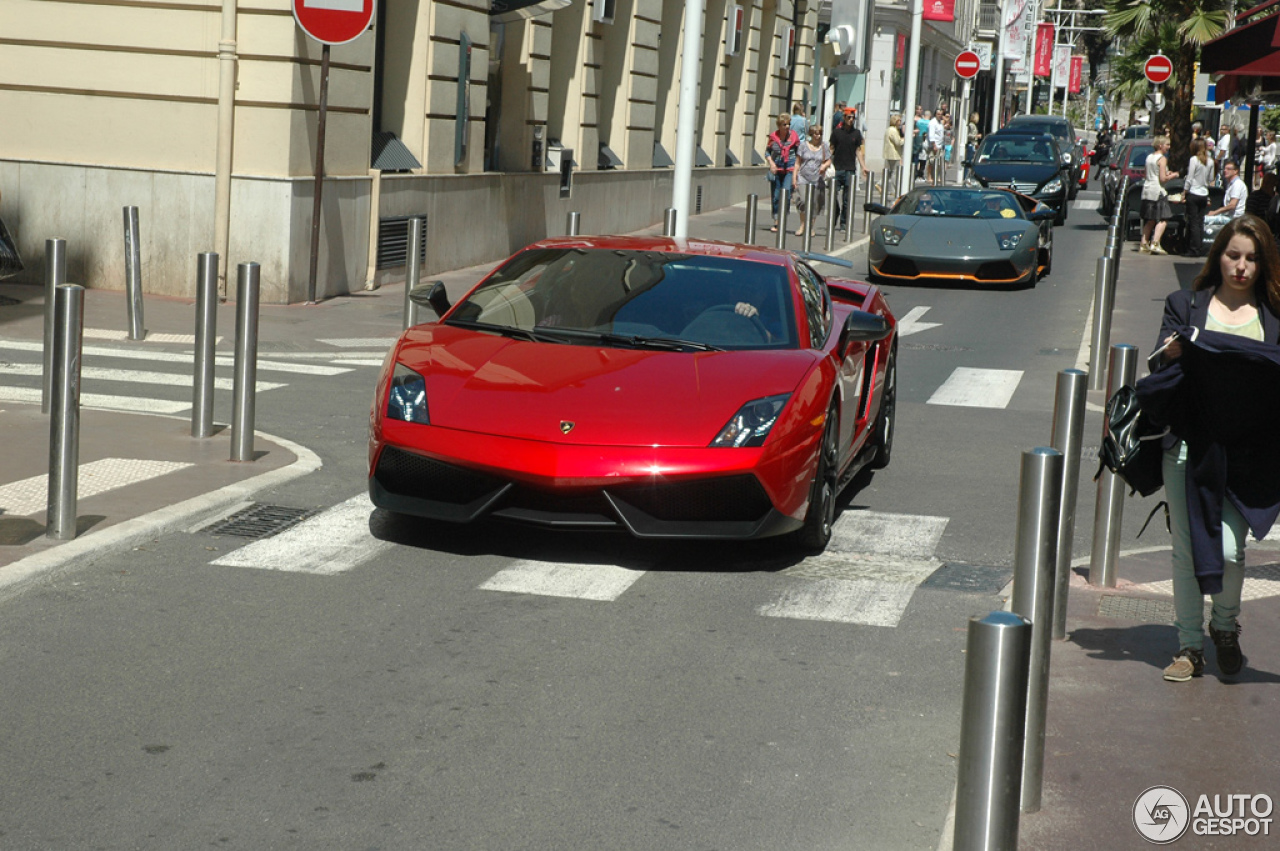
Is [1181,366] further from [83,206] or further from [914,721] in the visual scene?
[83,206]

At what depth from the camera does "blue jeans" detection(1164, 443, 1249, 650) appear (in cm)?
544

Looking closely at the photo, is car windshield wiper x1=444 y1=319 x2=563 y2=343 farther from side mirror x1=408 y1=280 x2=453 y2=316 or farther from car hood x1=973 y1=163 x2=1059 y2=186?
car hood x1=973 y1=163 x2=1059 y2=186

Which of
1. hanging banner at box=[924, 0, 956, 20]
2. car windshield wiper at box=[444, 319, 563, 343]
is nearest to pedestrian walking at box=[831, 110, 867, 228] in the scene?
hanging banner at box=[924, 0, 956, 20]

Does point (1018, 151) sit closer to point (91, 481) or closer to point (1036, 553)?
point (91, 481)

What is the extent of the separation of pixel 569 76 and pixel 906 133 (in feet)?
38.7

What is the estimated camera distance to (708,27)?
109ft

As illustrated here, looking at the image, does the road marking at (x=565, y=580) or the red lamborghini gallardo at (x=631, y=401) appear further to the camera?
the red lamborghini gallardo at (x=631, y=401)

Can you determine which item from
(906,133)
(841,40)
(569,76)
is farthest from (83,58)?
(841,40)

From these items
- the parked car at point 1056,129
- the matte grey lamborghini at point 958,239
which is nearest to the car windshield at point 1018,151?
the parked car at point 1056,129

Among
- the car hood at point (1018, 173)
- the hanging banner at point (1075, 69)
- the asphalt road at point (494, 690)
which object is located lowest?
the asphalt road at point (494, 690)

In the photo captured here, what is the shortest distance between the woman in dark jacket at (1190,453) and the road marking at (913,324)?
433 inches

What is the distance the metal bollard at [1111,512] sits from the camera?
6730 millimetres

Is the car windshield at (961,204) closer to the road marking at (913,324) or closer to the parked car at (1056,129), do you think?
the road marking at (913,324)

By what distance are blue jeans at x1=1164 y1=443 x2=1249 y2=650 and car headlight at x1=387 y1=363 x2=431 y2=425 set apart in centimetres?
302
